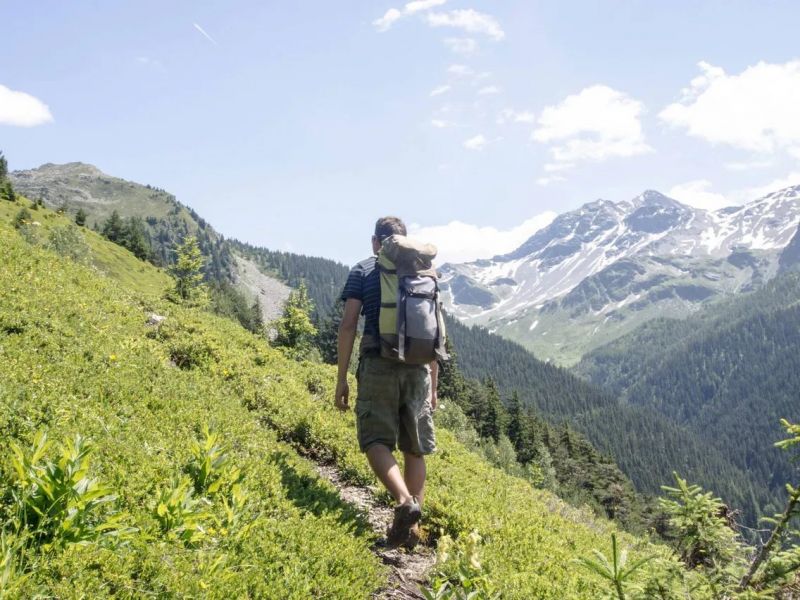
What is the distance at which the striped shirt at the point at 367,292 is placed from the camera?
20.8ft

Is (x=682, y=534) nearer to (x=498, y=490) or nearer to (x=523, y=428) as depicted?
(x=498, y=490)

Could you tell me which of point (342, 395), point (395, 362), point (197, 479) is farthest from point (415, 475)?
point (197, 479)

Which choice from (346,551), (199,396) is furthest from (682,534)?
(199,396)

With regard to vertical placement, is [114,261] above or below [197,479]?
above

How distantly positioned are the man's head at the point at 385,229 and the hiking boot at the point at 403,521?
3.09 meters

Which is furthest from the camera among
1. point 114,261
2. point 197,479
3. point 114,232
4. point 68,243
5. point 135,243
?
point 135,243

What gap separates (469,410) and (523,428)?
786 centimetres

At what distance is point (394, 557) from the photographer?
6.09 meters

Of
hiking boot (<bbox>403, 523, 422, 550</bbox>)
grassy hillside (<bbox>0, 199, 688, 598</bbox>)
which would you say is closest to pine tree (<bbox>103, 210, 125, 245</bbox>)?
grassy hillside (<bbox>0, 199, 688, 598</bbox>)

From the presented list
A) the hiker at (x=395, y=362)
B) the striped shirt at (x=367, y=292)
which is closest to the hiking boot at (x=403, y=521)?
the hiker at (x=395, y=362)

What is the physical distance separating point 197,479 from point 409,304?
2.95 metres

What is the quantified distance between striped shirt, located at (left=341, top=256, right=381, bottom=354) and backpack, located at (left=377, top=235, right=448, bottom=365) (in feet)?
0.39

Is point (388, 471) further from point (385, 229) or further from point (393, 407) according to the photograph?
point (385, 229)

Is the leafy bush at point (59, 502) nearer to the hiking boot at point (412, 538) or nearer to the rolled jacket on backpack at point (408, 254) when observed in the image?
the hiking boot at point (412, 538)
